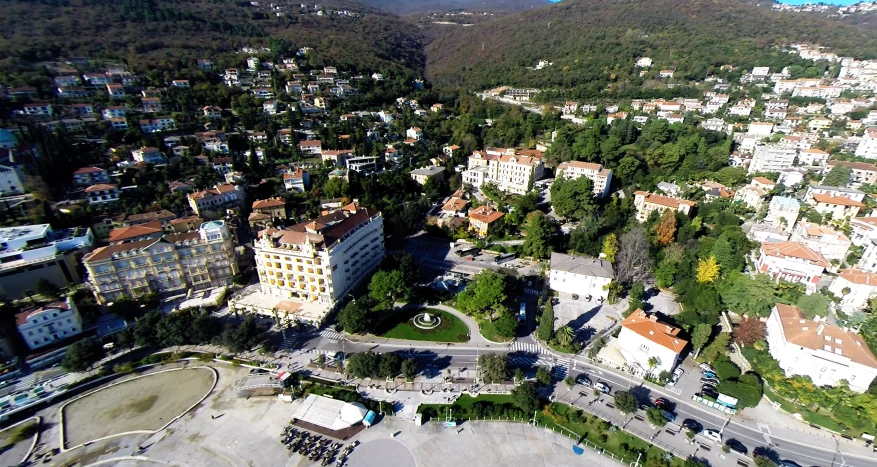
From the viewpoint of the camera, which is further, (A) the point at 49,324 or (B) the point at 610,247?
(B) the point at 610,247

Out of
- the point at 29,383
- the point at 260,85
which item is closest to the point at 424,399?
the point at 29,383

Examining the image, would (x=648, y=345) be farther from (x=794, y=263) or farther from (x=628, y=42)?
(x=628, y=42)

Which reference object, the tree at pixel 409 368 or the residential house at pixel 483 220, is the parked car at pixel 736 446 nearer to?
the tree at pixel 409 368

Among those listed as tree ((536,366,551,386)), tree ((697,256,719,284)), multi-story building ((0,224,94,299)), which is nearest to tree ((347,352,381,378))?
tree ((536,366,551,386))

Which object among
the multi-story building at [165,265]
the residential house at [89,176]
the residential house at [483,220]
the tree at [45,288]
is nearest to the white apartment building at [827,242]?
the residential house at [483,220]

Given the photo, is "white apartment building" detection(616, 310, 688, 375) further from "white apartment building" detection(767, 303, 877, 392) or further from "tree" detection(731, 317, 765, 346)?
"white apartment building" detection(767, 303, 877, 392)

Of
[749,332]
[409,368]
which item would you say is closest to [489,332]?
[409,368]
